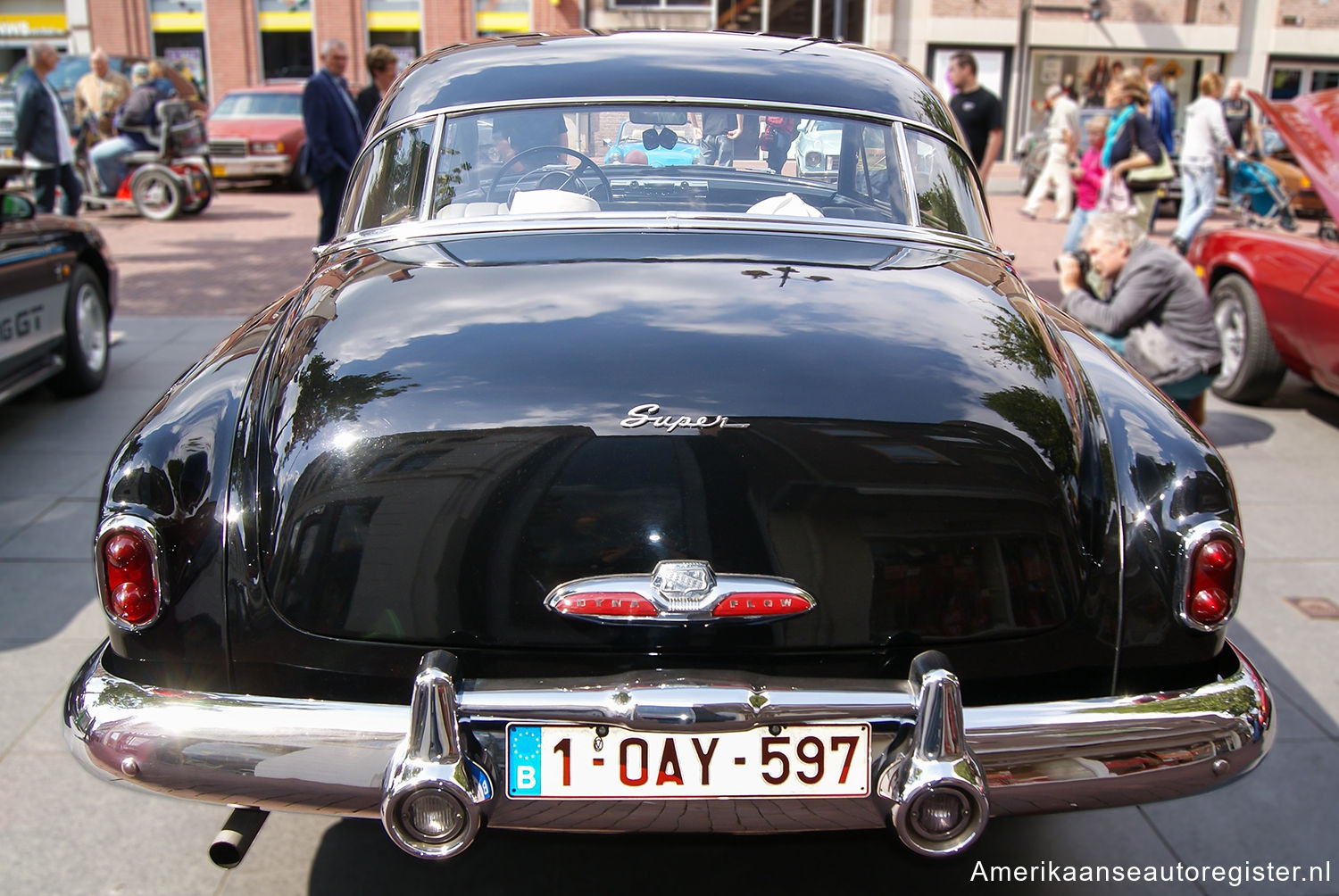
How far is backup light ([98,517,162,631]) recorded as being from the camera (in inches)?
85.6

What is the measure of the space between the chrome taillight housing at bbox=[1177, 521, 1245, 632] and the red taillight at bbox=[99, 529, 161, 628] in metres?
1.99

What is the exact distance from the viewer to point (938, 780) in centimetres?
199

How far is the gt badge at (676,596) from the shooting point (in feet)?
6.70

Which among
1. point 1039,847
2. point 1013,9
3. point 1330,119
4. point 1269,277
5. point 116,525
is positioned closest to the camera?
point 116,525

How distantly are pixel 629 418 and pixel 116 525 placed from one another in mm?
1009

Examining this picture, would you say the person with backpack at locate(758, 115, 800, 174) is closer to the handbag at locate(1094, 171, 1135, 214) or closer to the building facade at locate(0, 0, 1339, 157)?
the handbag at locate(1094, 171, 1135, 214)

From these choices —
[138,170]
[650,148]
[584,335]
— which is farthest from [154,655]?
[138,170]

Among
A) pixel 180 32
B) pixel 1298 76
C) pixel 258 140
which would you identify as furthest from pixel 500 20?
pixel 1298 76

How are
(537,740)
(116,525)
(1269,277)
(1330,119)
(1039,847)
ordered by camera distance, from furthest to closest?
(1269,277), (1330,119), (1039,847), (116,525), (537,740)

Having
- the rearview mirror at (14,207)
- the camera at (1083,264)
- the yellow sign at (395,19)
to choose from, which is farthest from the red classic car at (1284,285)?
the yellow sign at (395,19)

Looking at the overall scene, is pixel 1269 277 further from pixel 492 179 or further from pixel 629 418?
pixel 629 418

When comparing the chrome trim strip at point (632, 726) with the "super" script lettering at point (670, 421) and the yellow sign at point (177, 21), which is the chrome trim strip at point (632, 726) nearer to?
the "super" script lettering at point (670, 421)

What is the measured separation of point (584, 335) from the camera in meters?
2.25

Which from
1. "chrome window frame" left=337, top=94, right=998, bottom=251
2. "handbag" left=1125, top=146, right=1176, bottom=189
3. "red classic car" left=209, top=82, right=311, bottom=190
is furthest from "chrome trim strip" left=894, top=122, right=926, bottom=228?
"red classic car" left=209, top=82, right=311, bottom=190
